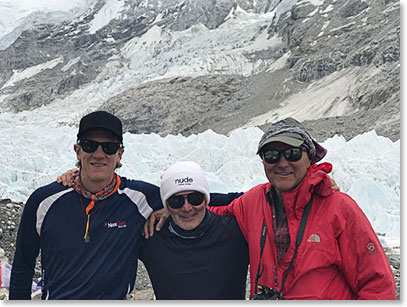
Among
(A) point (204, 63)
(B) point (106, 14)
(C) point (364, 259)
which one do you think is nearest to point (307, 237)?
(C) point (364, 259)

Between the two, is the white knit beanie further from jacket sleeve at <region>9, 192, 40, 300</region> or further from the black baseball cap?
jacket sleeve at <region>9, 192, 40, 300</region>

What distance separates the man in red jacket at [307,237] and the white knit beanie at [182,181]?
0.83 ft

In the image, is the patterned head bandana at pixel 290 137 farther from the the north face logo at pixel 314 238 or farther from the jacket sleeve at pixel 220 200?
the jacket sleeve at pixel 220 200

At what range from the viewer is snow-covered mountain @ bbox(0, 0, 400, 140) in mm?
21344

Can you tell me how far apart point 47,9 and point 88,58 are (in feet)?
65.4

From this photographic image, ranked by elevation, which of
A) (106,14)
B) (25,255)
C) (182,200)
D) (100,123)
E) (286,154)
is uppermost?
(106,14)

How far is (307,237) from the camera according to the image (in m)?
1.61

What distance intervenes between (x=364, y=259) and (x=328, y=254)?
0.13 metres

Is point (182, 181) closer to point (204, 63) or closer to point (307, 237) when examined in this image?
point (307, 237)

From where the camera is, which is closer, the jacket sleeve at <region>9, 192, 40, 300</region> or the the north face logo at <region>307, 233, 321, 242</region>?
the the north face logo at <region>307, 233, 321, 242</region>

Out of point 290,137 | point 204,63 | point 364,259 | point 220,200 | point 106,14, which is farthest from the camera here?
point 106,14

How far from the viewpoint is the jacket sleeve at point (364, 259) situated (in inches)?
60.4

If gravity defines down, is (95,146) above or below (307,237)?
above

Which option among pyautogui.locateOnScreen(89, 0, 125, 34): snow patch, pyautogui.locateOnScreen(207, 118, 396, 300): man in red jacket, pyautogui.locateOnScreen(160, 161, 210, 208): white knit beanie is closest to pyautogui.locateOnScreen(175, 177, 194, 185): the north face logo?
pyautogui.locateOnScreen(160, 161, 210, 208): white knit beanie
